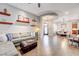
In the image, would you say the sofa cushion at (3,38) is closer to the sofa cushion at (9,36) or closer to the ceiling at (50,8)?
A: the sofa cushion at (9,36)

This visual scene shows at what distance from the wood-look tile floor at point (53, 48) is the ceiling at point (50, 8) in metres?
0.64

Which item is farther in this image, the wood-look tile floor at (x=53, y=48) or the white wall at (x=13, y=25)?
the wood-look tile floor at (x=53, y=48)

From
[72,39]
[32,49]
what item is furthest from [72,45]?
[32,49]

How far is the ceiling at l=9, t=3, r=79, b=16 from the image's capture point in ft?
7.77

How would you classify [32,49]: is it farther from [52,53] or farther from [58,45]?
[58,45]

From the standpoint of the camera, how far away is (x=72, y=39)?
98.3 inches

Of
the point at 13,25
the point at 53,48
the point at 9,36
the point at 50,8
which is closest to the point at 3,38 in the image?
the point at 9,36

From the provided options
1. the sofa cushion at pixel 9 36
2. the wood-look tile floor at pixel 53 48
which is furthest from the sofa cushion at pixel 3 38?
the wood-look tile floor at pixel 53 48

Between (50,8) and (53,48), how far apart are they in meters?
0.98

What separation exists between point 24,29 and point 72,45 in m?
1.22

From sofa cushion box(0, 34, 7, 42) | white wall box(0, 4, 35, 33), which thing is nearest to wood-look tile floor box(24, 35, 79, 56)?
white wall box(0, 4, 35, 33)

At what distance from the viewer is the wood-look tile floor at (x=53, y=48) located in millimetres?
2400

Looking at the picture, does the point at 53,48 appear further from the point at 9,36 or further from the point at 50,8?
the point at 9,36

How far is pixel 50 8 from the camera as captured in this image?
8.13ft
